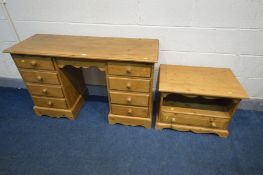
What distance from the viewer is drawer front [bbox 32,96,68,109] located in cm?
179

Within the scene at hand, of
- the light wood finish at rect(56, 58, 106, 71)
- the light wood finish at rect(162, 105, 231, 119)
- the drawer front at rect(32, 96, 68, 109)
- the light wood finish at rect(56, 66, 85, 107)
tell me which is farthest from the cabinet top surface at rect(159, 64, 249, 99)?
the drawer front at rect(32, 96, 68, 109)

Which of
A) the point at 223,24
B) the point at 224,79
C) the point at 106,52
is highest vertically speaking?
the point at 223,24

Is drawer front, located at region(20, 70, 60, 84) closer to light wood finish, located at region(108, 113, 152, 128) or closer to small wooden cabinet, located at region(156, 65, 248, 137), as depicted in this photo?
light wood finish, located at region(108, 113, 152, 128)

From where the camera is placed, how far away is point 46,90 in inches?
67.4

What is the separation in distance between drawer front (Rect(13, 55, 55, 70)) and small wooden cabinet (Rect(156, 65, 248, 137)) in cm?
100

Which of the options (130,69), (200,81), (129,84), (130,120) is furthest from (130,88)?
(200,81)

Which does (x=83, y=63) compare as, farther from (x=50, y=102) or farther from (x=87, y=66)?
(x=50, y=102)

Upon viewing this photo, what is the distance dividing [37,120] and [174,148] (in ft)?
4.88

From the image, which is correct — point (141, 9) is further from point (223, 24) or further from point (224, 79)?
point (224, 79)

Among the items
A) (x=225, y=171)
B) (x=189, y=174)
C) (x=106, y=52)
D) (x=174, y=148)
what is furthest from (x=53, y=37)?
(x=225, y=171)

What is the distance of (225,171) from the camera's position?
4.63ft

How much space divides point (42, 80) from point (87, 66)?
0.51 metres

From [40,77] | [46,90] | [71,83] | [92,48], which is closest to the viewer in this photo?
[92,48]

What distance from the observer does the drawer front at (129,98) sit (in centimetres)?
155
